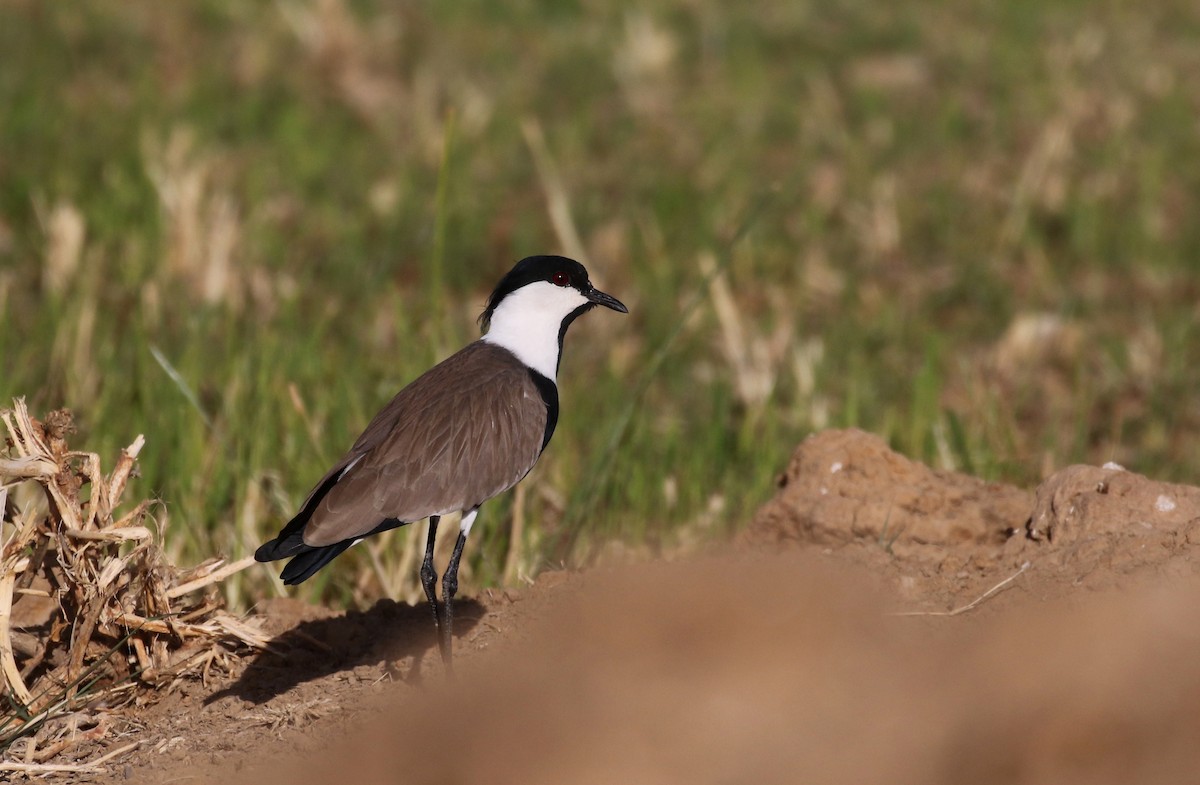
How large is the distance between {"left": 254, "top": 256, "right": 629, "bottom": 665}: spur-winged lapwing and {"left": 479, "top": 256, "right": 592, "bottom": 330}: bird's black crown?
0.06m

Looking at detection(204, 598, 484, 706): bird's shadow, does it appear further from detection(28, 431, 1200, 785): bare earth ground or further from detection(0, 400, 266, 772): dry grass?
detection(0, 400, 266, 772): dry grass

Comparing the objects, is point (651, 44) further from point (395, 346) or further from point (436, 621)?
point (436, 621)

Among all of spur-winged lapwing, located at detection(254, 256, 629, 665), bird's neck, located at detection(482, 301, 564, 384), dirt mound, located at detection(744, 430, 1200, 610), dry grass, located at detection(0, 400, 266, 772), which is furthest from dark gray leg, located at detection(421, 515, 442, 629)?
dirt mound, located at detection(744, 430, 1200, 610)

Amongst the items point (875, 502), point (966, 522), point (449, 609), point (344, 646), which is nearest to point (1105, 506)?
point (966, 522)

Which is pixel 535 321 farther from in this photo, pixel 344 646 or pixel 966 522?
pixel 966 522

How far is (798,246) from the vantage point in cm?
898

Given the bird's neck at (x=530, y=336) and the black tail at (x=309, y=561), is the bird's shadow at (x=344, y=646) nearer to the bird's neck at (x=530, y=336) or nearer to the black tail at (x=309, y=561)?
the black tail at (x=309, y=561)

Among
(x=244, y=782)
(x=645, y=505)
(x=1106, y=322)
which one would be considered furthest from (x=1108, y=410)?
(x=244, y=782)

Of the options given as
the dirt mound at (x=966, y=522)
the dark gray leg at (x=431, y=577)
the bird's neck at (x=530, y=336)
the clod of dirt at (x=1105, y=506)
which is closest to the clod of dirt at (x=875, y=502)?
the dirt mound at (x=966, y=522)

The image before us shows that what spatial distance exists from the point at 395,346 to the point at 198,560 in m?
2.21

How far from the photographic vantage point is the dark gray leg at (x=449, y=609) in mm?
3938

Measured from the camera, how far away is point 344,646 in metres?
4.29

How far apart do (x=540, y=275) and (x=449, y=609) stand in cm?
134

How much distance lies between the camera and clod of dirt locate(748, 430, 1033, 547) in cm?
444
